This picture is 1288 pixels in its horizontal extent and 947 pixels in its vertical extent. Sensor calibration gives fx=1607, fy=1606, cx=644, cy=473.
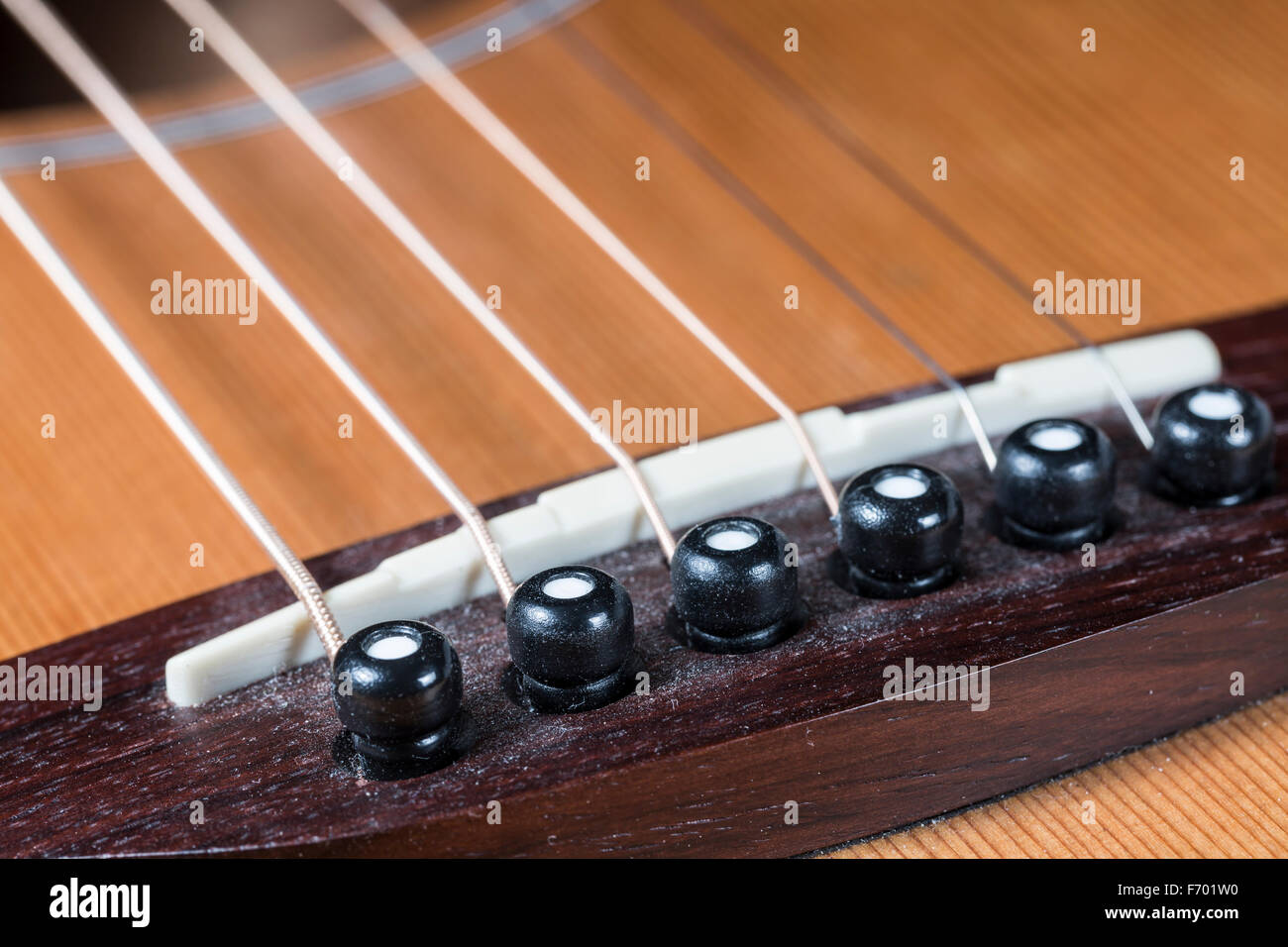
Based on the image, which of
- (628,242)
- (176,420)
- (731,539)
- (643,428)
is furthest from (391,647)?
(628,242)

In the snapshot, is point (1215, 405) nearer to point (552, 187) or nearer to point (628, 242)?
point (628, 242)

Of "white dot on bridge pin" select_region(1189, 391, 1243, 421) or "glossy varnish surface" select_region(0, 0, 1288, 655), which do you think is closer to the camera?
"white dot on bridge pin" select_region(1189, 391, 1243, 421)

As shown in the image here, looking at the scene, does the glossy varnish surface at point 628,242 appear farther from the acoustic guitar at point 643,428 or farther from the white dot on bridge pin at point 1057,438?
the white dot on bridge pin at point 1057,438

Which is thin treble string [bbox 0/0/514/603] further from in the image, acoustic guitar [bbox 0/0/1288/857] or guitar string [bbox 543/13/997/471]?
guitar string [bbox 543/13/997/471]

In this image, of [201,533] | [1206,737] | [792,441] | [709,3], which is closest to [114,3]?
[709,3]

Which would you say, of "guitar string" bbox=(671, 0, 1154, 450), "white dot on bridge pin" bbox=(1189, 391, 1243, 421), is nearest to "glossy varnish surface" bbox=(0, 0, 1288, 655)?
"guitar string" bbox=(671, 0, 1154, 450)

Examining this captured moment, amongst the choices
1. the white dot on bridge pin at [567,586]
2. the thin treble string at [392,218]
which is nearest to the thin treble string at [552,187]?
the thin treble string at [392,218]
